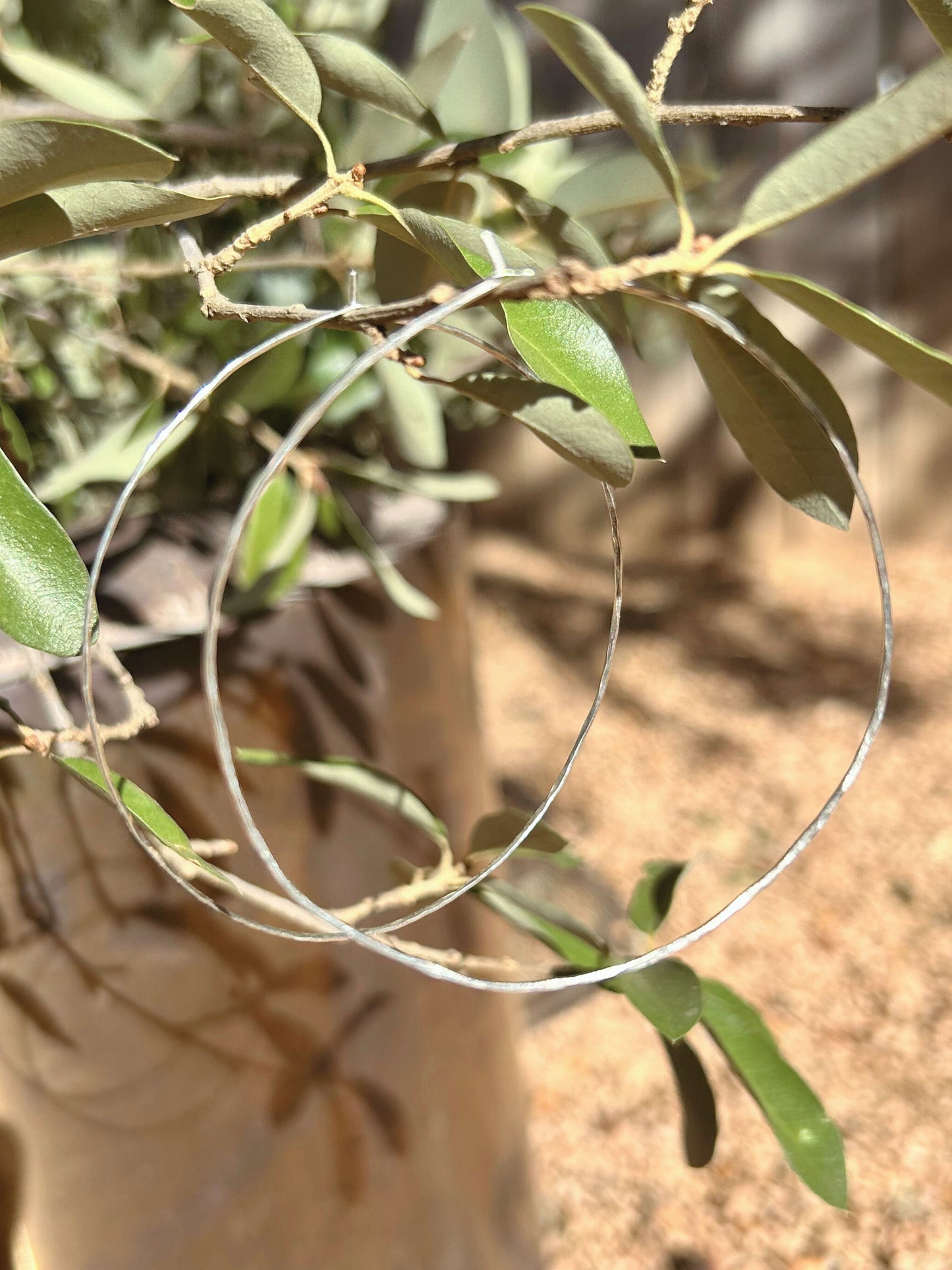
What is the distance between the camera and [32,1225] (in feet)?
1.22

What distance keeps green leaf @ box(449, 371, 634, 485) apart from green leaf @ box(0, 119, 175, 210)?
3.3 inches

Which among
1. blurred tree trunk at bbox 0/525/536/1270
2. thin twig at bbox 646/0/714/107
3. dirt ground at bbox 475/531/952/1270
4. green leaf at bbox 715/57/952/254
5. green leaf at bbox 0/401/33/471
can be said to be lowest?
dirt ground at bbox 475/531/952/1270

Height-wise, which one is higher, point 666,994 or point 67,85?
point 67,85

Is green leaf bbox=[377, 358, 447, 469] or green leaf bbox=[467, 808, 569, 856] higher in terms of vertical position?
green leaf bbox=[377, 358, 447, 469]

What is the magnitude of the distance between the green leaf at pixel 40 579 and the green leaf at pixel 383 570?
193mm

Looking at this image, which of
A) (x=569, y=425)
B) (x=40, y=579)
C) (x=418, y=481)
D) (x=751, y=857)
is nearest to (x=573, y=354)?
(x=569, y=425)

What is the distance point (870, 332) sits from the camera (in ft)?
0.67

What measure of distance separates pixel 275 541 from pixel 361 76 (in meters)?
0.19

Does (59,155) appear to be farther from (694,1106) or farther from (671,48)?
(694,1106)

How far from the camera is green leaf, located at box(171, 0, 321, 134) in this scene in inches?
8.2

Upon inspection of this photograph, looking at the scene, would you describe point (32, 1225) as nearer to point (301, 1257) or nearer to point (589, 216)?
point (301, 1257)

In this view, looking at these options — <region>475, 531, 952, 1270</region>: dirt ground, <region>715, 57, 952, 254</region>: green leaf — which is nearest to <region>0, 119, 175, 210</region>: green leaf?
<region>715, 57, 952, 254</region>: green leaf

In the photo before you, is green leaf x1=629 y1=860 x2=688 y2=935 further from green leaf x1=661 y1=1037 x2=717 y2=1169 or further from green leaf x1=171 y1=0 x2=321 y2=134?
green leaf x1=171 y1=0 x2=321 y2=134

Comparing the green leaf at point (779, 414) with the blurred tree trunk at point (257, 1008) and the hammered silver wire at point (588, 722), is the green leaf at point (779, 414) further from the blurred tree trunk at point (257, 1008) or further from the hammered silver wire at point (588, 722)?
the blurred tree trunk at point (257, 1008)
